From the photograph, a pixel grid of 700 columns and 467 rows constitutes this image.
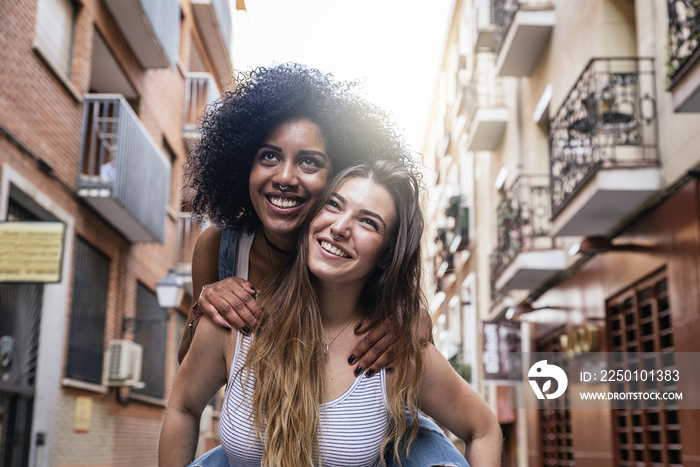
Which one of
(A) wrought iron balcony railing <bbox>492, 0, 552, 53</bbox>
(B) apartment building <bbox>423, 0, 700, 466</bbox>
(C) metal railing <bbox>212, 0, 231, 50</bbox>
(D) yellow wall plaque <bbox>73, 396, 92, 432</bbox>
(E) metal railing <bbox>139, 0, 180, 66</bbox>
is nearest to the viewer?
(B) apartment building <bbox>423, 0, 700, 466</bbox>

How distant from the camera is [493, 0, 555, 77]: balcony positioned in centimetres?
1327

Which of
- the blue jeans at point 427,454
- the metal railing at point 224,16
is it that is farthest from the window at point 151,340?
the blue jeans at point 427,454

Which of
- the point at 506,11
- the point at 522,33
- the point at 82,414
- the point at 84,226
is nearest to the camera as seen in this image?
the point at 82,414

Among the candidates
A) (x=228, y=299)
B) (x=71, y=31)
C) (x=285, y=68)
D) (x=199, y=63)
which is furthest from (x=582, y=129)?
(x=199, y=63)

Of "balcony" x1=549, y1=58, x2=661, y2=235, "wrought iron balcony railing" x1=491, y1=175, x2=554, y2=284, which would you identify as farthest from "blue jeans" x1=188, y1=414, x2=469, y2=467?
"wrought iron balcony railing" x1=491, y1=175, x2=554, y2=284

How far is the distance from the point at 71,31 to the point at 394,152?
9.19 metres

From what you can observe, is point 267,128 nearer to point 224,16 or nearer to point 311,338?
point 311,338

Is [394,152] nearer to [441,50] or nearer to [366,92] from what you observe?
[366,92]

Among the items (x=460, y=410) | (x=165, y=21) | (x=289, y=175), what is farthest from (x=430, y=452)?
(x=165, y=21)

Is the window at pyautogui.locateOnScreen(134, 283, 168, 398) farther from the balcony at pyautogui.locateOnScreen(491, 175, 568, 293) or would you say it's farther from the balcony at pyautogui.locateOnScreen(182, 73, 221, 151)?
the balcony at pyautogui.locateOnScreen(491, 175, 568, 293)

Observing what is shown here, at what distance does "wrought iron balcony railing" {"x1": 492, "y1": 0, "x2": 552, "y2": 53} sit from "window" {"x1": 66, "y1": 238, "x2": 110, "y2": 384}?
24.5 ft

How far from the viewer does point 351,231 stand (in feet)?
9.29

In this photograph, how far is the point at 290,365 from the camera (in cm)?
284

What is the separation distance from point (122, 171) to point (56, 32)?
2.27m
